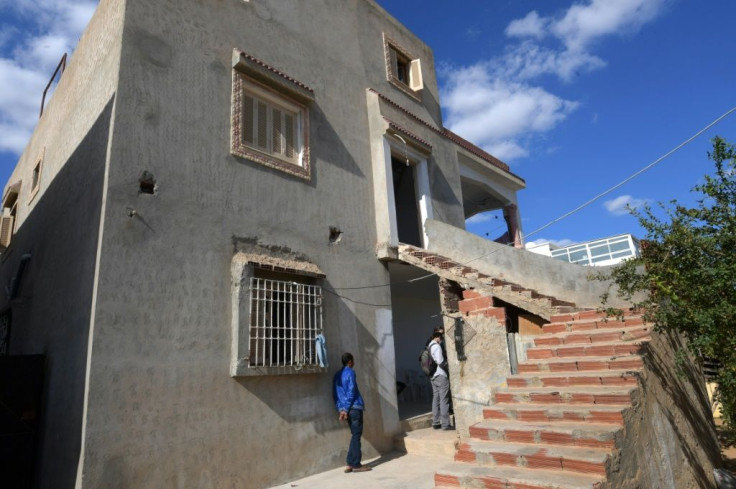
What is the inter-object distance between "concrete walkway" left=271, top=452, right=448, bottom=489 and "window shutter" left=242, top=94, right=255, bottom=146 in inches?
203

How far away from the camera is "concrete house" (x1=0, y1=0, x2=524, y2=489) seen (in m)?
5.42

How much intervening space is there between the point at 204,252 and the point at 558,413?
4.71m

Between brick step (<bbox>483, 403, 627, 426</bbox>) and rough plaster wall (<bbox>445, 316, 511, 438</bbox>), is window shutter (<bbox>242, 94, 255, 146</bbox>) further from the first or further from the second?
brick step (<bbox>483, 403, 627, 426</bbox>)

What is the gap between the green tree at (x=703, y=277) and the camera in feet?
15.7

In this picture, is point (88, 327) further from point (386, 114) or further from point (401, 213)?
point (401, 213)

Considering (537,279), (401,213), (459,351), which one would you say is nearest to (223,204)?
(459,351)

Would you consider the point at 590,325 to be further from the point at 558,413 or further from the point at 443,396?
the point at 443,396

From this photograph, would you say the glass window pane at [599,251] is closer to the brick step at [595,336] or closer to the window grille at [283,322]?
the brick step at [595,336]

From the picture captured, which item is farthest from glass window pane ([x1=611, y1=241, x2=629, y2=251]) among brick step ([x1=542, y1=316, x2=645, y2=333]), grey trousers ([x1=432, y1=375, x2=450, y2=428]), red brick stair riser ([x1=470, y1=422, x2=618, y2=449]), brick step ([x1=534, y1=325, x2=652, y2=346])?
red brick stair riser ([x1=470, y1=422, x2=618, y2=449])

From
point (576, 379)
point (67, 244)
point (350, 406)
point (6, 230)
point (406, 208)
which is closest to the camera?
point (576, 379)

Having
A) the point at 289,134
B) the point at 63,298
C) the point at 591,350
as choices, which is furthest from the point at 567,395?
the point at 63,298

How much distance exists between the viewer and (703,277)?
4.94 m

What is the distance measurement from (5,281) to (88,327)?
6850 mm

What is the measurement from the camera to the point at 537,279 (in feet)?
27.6
